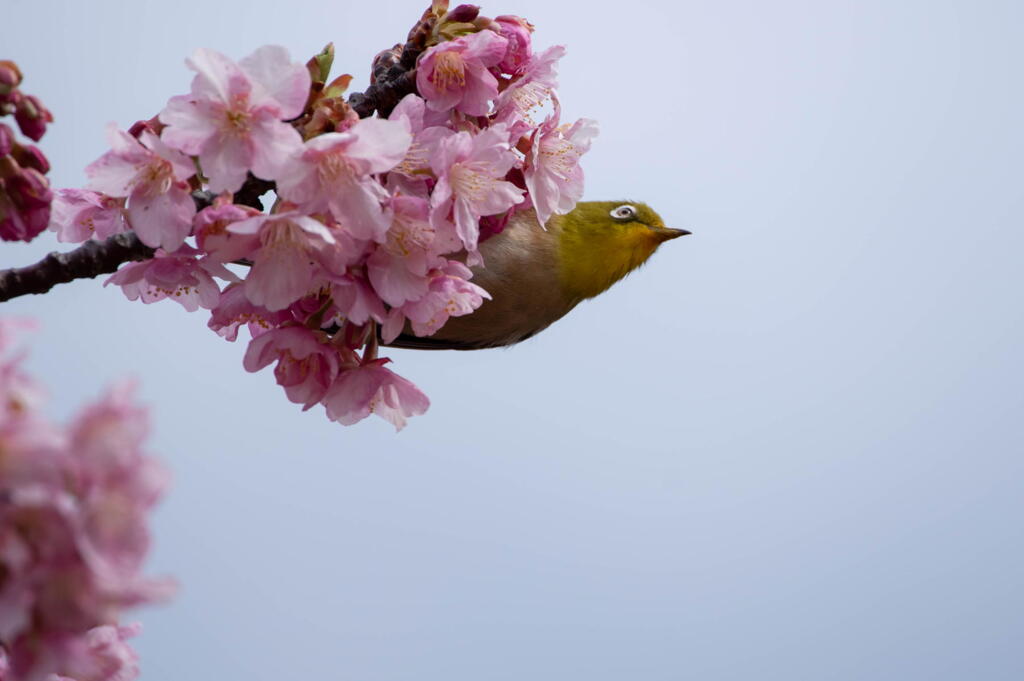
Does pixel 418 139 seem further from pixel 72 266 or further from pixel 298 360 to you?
pixel 72 266

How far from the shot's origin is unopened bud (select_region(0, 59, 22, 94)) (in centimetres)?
113

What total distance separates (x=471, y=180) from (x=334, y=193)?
249mm

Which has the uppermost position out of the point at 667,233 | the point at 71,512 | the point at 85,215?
the point at 667,233

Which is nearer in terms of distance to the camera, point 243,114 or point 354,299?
point 243,114

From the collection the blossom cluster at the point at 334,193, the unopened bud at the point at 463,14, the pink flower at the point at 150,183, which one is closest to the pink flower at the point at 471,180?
the blossom cluster at the point at 334,193

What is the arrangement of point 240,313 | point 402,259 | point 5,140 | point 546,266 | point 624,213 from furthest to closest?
1. point 624,213
2. point 546,266
3. point 240,313
4. point 402,259
5. point 5,140

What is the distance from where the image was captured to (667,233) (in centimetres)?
275

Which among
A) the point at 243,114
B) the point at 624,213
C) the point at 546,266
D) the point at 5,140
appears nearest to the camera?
the point at 5,140

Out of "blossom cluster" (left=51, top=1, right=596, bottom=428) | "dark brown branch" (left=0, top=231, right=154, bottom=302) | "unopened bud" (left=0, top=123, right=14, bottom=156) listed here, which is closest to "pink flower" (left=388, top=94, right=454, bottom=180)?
"blossom cluster" (left=51, top=1, right=596, bottom=428)

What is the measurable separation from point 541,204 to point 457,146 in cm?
28

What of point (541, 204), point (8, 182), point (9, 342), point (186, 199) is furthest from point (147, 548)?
point (541, 204)

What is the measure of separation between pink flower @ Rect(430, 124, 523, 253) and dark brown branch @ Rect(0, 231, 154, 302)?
438 mm

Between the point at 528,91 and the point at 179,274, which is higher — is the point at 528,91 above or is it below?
above

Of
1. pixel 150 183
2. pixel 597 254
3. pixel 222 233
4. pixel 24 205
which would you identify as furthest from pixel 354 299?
pixel 597 254
